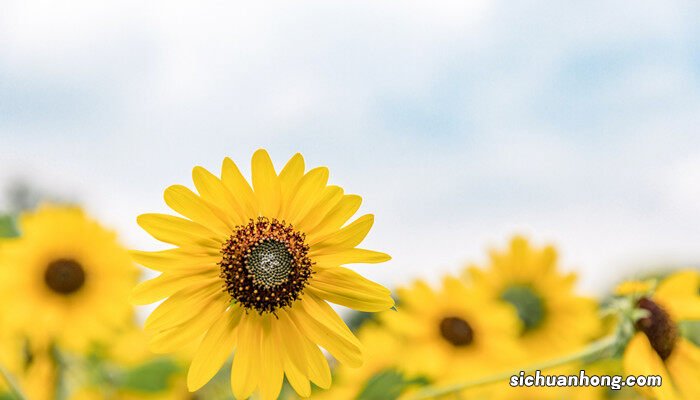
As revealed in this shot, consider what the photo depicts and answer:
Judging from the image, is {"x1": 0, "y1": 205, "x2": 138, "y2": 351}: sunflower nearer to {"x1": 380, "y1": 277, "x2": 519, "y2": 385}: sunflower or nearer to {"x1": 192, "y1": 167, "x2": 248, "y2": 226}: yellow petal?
{"x1": 380, "y1": 277, "x2": 519, "y2": 385}: sunflower

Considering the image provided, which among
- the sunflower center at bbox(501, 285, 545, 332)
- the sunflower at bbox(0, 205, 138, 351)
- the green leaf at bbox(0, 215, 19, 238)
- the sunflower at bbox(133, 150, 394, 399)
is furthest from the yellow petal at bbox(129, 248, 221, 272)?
the sunflower center at bbox(501, 285, 545, 332)

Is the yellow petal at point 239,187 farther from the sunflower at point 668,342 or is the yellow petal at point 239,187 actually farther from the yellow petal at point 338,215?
the sunflower at point 668,342

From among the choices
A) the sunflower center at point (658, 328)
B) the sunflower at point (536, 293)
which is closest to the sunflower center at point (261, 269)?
the sunflower center at point (658, 328)

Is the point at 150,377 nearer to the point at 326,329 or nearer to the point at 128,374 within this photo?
the point at 128,374

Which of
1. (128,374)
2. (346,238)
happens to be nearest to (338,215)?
(346,238)

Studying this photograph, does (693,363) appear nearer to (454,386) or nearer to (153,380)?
(454,386)

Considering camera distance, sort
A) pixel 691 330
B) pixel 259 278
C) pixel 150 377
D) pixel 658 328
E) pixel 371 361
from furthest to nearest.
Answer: pixel 371 361 → pixel 691 330 → pixel 150 377 → pixel 658 328 → pixel 259 278

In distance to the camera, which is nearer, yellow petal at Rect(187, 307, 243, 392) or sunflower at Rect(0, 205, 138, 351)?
yellow petal at Rect(187, 307, 243, 392)
